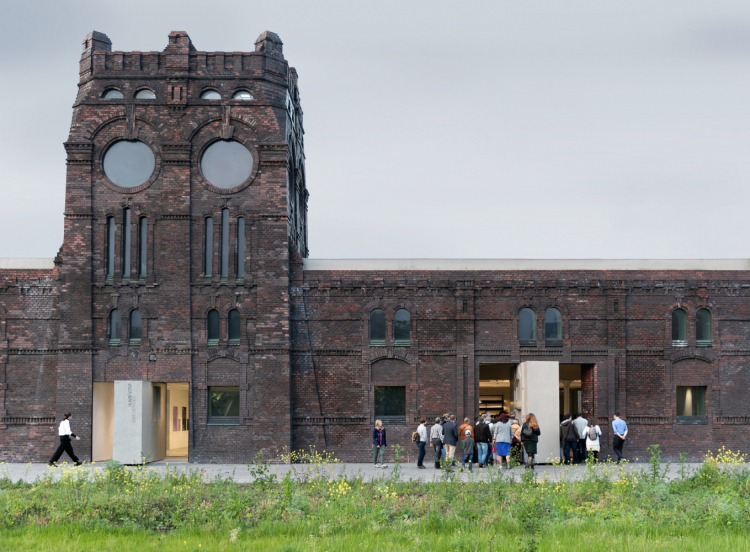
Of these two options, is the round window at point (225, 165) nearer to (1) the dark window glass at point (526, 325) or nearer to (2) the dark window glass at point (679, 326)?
(1) the dark window glass at point (526, 325)

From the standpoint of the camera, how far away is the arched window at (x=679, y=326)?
27.7 m

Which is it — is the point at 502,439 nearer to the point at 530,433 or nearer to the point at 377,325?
the point at 530,433

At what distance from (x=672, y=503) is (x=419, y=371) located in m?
14.1

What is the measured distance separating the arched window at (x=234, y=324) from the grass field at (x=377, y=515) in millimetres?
11060

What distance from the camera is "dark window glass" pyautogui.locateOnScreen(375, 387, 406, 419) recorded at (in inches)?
1080

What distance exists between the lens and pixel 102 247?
27.0 meters

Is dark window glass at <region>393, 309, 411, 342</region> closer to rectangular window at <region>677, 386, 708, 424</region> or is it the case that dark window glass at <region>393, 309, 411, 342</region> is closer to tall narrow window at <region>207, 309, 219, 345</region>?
tall narrow window at <region>207, 309, 219, 345</region>

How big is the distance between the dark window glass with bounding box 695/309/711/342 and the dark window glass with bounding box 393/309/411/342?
383 inches

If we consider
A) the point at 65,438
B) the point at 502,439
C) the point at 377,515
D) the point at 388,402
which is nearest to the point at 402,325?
the point at 388,402

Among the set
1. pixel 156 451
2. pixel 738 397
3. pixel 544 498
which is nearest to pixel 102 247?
pixel 156 451

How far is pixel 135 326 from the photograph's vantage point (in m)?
27.0

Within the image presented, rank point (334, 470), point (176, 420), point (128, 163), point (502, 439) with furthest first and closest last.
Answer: point (176, 420) < point (128, 163) < point (502, 439) < point (334, 470)

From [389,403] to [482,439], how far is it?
177 inches

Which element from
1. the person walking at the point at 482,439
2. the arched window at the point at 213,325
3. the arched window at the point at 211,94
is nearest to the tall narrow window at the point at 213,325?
the arched window at the point at 213,325
